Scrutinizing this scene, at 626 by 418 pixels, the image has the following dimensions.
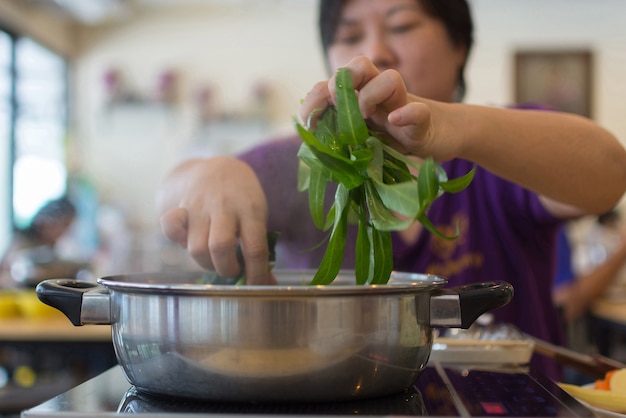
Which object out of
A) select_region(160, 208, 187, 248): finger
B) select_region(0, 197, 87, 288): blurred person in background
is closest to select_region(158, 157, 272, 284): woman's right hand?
select_region(160, 208, 187, 248): finger

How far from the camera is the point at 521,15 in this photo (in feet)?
18.6

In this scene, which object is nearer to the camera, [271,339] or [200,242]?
[271,339]

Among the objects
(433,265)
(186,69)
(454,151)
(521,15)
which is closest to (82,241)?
(186,69)

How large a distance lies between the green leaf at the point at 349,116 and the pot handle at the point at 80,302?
24 cm

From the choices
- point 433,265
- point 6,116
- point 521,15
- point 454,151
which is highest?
point 521,15

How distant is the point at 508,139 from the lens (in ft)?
2.66

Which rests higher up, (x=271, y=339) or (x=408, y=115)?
(x=408, y=115)

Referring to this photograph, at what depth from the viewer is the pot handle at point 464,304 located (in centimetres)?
61

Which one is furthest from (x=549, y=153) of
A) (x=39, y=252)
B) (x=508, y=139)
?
(x=39, y=252)

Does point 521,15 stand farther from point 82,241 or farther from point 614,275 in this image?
point 82,241

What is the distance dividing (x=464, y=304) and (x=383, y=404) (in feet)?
0.36

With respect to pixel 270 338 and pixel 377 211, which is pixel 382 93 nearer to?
pixel 377 211

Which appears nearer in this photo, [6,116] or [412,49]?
[412,49]

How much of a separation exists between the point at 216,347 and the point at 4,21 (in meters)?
4.83
